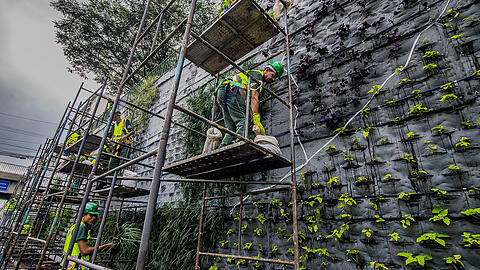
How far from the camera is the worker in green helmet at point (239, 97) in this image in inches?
113

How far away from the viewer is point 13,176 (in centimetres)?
2383

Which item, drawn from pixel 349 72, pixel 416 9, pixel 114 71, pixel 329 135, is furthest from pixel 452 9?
pixel 114 71

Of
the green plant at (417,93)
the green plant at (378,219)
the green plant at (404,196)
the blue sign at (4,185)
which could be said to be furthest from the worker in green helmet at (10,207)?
the blue sign at (4,185)

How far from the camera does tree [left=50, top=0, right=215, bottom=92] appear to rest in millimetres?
13383

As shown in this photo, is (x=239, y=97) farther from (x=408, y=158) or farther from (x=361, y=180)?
(x=408, y=158)

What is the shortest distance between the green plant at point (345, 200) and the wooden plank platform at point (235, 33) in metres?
2.65

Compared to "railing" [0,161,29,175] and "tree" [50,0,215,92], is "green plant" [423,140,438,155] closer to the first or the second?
"tree" [50,0,215,92]

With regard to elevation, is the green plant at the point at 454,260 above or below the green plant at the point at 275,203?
below

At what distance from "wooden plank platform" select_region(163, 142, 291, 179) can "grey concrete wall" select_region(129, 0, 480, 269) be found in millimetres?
→ 757

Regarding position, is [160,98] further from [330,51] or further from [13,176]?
[13,176]

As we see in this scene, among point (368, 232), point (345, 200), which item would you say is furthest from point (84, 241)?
point (368, 232)

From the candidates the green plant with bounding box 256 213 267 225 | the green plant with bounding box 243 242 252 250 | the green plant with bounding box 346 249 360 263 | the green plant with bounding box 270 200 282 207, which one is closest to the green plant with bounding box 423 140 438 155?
the green plant with bounding box 346 249 360 263

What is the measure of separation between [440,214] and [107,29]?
57.9ft

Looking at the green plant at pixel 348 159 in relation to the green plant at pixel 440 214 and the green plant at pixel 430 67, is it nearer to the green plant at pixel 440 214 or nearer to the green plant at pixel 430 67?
the green plant at pixel 440 214
